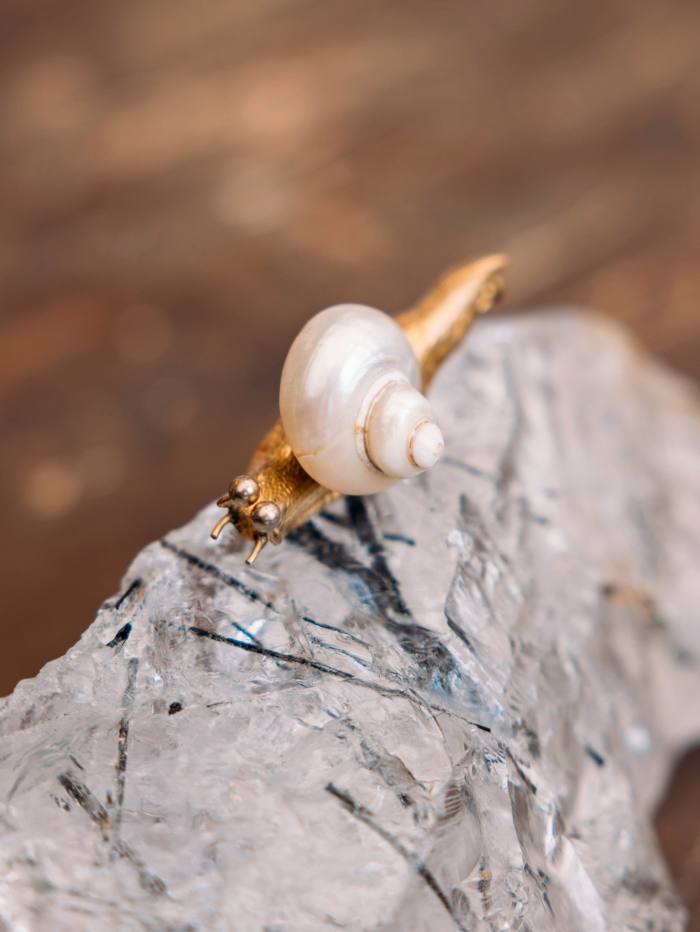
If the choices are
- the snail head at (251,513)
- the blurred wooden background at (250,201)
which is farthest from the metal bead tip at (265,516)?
the blurred wooden background at (250,201)

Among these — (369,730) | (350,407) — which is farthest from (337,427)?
(369,730)

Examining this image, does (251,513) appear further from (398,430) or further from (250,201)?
(250,201)

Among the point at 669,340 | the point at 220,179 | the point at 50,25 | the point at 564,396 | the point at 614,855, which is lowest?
the point at 614,855

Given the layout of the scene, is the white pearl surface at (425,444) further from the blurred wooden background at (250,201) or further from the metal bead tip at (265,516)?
the blurred wooden background at (250,201)

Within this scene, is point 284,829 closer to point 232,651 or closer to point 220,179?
point 232,651

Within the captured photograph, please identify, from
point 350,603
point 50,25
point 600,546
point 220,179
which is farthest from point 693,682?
Answer: point 50,25

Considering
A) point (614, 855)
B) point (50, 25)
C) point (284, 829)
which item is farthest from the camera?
point (50, 25)
